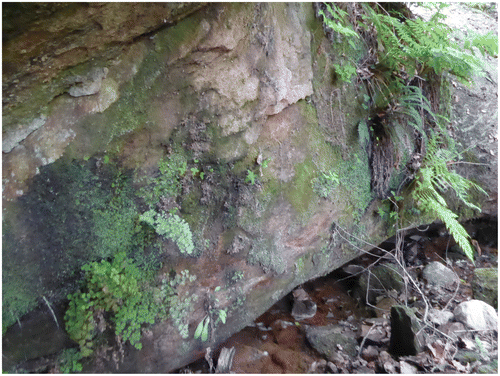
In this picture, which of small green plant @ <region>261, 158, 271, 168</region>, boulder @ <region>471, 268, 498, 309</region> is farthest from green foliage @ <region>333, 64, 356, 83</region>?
boulder @ <region>471, 268, 498, 309</region>

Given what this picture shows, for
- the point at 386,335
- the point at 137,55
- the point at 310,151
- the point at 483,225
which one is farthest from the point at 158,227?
the point at 483,225

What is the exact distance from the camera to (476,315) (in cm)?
365

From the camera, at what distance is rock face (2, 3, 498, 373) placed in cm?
206

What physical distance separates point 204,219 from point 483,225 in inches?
213

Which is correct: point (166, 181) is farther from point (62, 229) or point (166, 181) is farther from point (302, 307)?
point (302, 307)

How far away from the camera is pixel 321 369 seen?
10.0 ft

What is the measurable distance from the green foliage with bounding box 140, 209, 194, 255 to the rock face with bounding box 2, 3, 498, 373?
0.03 meters

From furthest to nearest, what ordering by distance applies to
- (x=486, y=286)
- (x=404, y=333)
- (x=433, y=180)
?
(x=486, y=286)
(x=433, y=180)
(x=404, y=333)

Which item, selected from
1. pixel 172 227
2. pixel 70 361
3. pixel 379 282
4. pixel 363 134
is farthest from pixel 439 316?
pixel 70 361

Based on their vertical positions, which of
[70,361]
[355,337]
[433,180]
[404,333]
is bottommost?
[355,337]

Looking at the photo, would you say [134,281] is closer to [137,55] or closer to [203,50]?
[137,55]

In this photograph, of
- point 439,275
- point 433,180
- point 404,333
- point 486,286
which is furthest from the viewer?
point 439,275

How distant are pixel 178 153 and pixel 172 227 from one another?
0.64 m

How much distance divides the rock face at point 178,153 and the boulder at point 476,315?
5.35 ft
